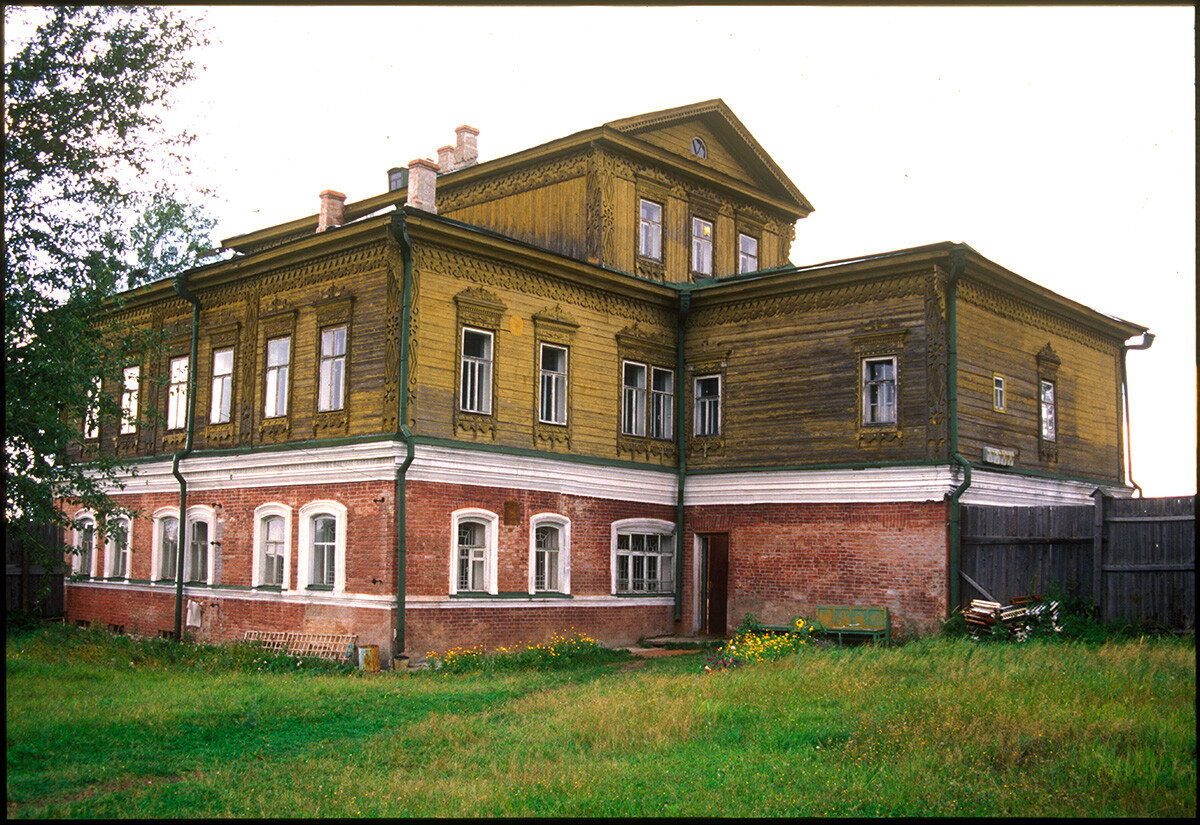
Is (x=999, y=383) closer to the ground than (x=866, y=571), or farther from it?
farther from it

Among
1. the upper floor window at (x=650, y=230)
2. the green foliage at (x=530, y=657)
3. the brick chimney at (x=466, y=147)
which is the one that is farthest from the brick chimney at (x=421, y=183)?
the green foliage at (x=530, y=657)

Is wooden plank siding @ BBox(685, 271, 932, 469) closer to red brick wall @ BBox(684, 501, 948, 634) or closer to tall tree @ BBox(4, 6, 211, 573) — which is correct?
red brick wall @ BBox(684, 501, 948, 634)

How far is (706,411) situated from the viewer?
2486 cm

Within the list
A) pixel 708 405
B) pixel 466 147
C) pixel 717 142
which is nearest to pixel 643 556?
pixel 708 405

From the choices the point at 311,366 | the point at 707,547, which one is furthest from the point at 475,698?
the point at 707,547

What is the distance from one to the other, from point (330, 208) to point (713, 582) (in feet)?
40.6

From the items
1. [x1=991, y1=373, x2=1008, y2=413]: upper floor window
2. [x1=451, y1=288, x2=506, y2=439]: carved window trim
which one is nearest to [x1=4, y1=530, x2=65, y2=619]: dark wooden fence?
[x1=451, y1=288, x2=506, y2=439]: carved window trim

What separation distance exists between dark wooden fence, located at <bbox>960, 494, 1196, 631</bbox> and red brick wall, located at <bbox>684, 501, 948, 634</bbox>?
71cm

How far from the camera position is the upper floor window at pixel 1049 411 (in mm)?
24500

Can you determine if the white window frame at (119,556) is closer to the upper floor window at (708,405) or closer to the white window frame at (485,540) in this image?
the white window frame at (485,540)

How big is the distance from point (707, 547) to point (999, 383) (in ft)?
24.4

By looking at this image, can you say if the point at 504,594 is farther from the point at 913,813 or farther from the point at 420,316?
the point at 913,813

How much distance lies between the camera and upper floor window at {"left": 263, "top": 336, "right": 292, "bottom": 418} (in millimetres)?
21984

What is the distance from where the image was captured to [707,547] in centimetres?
2470
